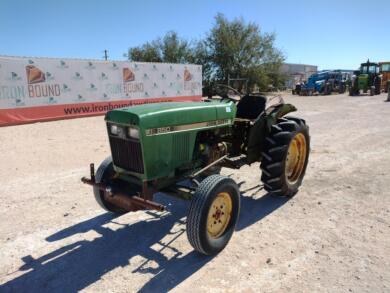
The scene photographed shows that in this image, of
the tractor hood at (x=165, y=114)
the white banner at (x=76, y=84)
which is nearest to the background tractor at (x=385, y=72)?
the white banner at (x=76, y=84)

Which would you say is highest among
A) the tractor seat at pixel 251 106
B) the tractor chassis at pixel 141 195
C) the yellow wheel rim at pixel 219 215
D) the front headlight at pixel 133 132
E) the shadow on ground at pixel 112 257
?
the tractor seat at pixel 251 106

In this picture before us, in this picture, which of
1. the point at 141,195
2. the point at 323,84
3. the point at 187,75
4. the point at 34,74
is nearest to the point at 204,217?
the point at 141,195

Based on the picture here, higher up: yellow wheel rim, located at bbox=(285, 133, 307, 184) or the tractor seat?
the tractor seat

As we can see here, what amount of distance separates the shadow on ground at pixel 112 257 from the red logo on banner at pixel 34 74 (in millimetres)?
9873

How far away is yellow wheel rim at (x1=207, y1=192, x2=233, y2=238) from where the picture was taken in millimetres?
3482

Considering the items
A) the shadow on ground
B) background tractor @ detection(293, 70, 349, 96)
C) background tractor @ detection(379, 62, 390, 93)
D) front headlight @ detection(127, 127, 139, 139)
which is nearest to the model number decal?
front headlight @ detection(127, 127, 139, 139)

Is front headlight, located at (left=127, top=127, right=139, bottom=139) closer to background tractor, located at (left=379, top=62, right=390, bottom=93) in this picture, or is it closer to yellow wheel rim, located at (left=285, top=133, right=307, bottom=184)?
yellow wheel rim, located at (left=285, top=133, right=307, bottom=184)

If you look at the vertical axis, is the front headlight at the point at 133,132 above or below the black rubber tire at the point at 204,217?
above

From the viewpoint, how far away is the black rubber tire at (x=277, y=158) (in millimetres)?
4633

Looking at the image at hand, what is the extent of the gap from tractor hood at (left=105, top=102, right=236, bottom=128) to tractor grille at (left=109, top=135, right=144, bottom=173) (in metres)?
0.22

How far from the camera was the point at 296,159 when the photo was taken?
5.39 meters

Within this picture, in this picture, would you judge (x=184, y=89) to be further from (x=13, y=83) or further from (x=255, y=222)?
(x=255, y=222)

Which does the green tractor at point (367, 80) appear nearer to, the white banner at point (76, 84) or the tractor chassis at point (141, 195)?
the white banner at point (76, 84)

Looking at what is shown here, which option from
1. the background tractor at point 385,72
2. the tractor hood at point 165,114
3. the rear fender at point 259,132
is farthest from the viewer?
the background tractor at point 385,72
